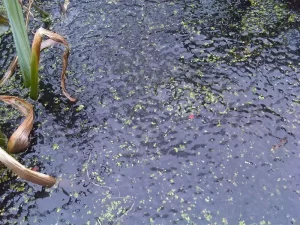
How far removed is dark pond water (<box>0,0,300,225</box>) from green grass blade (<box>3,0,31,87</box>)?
199 mm

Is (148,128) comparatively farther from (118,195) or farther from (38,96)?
(38,96)

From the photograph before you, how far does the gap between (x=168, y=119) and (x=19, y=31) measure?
650 millimetres

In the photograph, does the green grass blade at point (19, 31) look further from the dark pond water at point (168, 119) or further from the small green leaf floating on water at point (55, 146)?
the small green leaf floating on water at point (55, 146)

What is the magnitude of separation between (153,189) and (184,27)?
907 millimetres

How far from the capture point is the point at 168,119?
1.59 m

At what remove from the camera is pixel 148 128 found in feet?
5.11

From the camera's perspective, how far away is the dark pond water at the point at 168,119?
1350 millimetres

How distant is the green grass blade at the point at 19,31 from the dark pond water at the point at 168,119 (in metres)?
0.20

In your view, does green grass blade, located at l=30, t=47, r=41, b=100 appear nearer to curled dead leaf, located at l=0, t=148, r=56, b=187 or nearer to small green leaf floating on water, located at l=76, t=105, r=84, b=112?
small green leaf floating on water, located at l=76, t=105, r=84, b=112

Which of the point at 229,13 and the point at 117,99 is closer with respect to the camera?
the point at 117,99

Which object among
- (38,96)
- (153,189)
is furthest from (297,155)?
(38,96)

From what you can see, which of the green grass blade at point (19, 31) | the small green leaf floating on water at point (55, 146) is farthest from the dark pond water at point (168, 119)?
the green grass blade at point (19, 31)

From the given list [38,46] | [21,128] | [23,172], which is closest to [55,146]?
[21,128]

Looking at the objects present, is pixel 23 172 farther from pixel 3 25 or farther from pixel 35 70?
pixel 3 25
